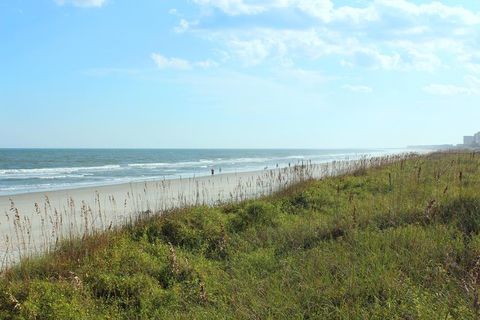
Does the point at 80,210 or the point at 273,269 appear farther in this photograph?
the point at 80,210

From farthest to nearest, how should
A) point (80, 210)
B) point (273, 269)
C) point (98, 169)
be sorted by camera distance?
point (98, 169), point (80, 210), point (273, 269)

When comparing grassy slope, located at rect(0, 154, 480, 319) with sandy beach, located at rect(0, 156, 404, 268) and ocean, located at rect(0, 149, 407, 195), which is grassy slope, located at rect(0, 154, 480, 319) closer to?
sandy beach, located at rect(0, 156, 404, 268)

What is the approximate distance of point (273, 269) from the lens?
5719mm

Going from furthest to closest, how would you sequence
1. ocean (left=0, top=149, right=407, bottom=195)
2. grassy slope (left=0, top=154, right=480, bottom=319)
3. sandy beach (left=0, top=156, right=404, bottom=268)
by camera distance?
ocean (left=0, top=149, right=407, bottom=195)
sandy beach (left=0, top=156, right=404, bottom=268)
grassy slope (left=0, top=154, right=480, bottom=319)

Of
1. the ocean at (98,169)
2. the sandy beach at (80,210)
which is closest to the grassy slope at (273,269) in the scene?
the sandy beach at (80,210)

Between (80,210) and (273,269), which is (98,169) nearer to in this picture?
(80,210)

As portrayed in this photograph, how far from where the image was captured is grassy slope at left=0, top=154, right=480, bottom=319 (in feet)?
14.3

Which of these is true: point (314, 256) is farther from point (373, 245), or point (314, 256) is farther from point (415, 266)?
point (415, 266)

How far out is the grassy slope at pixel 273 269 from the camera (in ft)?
14.3

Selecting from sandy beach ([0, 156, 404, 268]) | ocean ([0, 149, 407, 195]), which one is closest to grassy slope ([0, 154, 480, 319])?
sandy beach ([0, 156, 404, 268])

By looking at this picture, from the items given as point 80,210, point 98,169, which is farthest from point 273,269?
point 98,169

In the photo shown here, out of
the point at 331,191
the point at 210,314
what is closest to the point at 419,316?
the point at 210,314

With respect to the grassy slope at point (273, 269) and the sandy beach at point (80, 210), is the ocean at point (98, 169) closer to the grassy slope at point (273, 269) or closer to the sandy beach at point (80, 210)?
the sandy beach at point (80, 210)

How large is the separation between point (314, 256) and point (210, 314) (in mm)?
1761
